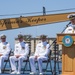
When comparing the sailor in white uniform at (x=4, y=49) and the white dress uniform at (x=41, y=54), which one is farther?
the sailor in white uniform at (x=4, y=49)

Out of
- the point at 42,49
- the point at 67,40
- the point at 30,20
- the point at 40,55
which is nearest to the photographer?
the point at 67,40

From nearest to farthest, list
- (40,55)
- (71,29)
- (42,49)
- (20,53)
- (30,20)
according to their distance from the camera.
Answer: (71,29) < (40,55) < (42,49) < (20,53) < (30,20)

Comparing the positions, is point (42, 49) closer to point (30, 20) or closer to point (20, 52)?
point (20, 52)

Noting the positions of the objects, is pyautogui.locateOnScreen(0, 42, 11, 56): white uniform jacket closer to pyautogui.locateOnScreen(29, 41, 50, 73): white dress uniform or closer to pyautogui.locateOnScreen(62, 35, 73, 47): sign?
pyautogui.locateOnScreen(29, 41, 50, 73): white dress uniform

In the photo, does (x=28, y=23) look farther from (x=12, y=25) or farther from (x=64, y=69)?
(x=64, y=69)

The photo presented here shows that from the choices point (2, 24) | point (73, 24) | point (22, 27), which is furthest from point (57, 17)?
point (73, 24)

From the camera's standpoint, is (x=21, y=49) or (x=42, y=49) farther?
(x=21, y=49)

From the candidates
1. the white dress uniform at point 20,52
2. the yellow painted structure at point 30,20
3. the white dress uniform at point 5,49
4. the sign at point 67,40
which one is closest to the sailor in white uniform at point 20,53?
the white dress uniform at point 20,52

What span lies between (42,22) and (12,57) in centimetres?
262

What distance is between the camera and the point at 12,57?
33.6 ft

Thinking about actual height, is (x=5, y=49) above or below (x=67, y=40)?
below

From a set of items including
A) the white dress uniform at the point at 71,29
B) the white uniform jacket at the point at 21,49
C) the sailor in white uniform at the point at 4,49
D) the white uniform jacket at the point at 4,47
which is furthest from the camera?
the white uniform jacket at the point at 4,47

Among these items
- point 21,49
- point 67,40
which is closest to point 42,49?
point 21,49

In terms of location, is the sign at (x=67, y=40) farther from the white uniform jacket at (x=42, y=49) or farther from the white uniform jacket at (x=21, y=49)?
the white uniform jacket at (x=21, y=49)
